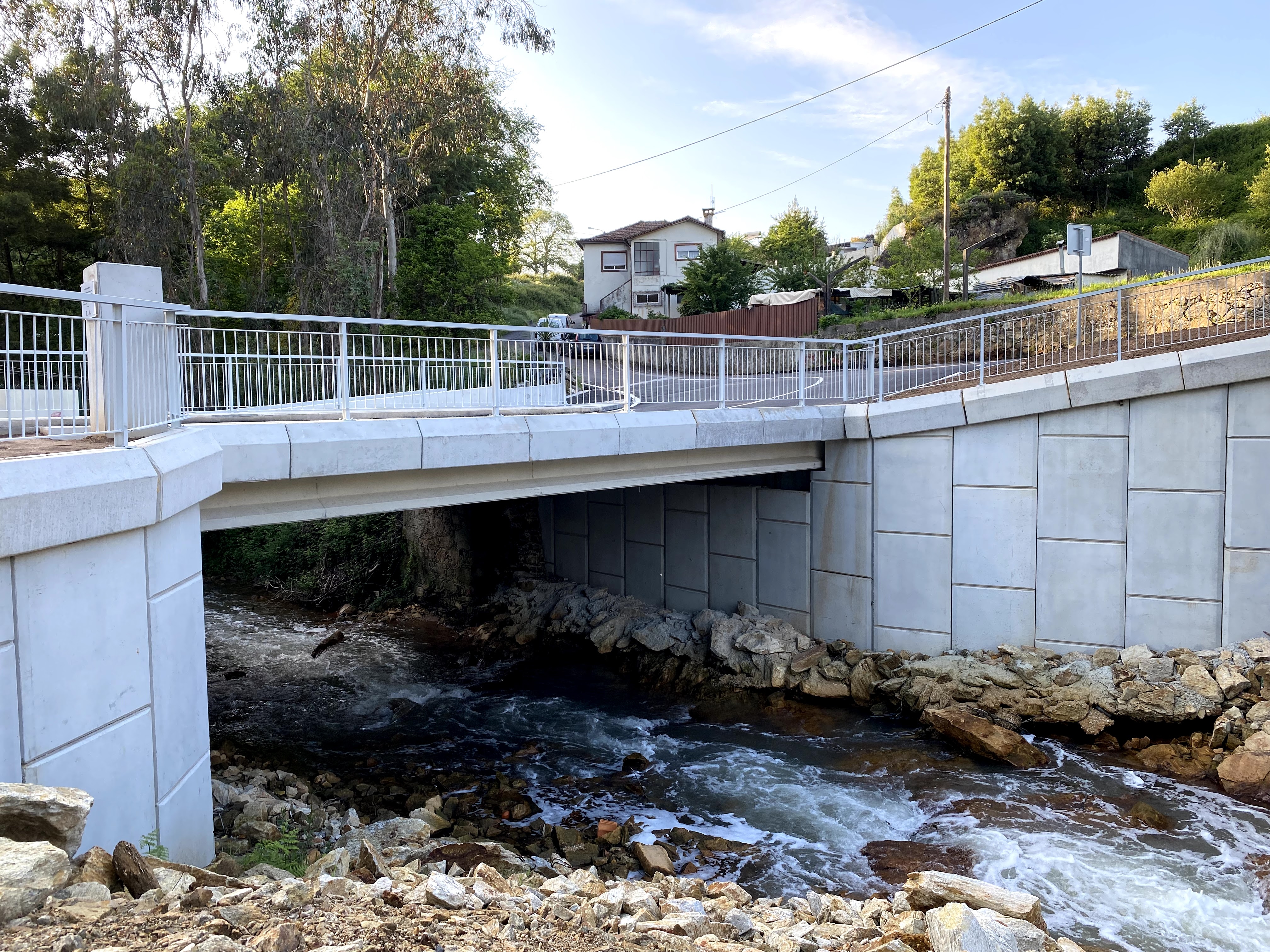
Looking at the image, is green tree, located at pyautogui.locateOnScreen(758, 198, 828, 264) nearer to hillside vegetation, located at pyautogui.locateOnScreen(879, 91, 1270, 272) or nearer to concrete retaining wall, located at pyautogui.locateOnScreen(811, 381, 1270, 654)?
hillside vegetation, located at pyautogui.locateOnScreen(879, 91, 1270, 272)

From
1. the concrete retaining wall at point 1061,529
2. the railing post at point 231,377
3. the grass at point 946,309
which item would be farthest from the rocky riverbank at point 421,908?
the grass at point 946,309

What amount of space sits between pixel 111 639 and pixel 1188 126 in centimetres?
5709

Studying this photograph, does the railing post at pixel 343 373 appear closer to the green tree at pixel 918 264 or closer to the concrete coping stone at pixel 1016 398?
the concrete coping stone at pixel 1016 398

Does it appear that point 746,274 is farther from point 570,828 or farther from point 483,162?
point 570,828

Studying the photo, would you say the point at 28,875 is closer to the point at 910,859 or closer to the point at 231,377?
the point at 910,859

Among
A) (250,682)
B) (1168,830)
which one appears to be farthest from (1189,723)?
(250,682)

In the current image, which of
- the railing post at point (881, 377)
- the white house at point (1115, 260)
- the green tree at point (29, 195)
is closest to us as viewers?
the railing post at point (881, 377)

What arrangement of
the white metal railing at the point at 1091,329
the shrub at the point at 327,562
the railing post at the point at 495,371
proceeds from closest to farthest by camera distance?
the railing post at the point at 495,371
the white metal railing at the point at 1091,329
the shrub at the point at 327,562

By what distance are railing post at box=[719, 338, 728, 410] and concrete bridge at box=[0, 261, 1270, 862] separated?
0.94 ft

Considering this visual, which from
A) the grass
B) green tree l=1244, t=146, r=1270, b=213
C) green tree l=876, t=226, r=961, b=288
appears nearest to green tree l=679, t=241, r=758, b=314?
green tree l=876, t=226, r=961, b=288

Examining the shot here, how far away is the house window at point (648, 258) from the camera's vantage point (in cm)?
4959

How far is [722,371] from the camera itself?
1295cm

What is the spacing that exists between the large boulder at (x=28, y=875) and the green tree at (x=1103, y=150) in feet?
176

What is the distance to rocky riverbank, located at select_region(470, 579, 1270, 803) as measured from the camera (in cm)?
1111
